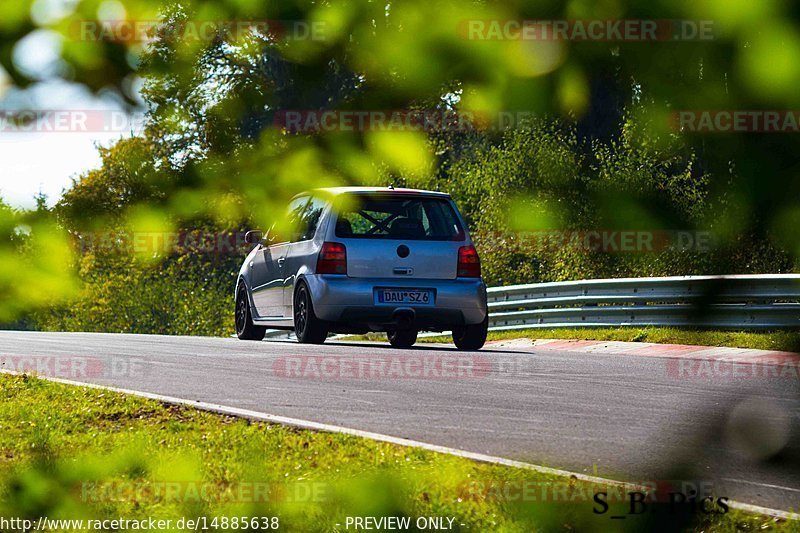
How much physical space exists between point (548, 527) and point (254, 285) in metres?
12.8

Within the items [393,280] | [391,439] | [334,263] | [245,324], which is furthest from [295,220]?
[245,324]

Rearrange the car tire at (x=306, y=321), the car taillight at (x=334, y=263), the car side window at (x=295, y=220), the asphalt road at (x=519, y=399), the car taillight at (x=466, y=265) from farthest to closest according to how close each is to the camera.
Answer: the car taillight at (x=466, y=265) < the car tire at (x=306, y=321) < the car taillight at (x=334, y=263) < the car side window at (x=295, y=220) < the asphalt road at (x=519, y=399)

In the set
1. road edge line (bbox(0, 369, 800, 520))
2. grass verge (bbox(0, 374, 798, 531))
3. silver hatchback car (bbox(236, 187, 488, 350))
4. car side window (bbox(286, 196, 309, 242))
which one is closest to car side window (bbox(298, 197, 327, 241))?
car side window (bbox(286, 196, 309, 242))

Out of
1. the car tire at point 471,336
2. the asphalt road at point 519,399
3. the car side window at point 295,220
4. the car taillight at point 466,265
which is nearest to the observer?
the asphalt road at point 519,399

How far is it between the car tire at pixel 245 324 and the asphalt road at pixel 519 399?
49cm

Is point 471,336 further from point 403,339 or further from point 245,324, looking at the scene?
point 245,324

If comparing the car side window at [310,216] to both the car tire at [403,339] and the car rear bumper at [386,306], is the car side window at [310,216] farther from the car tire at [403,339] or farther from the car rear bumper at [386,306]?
the car tire at [403,339]

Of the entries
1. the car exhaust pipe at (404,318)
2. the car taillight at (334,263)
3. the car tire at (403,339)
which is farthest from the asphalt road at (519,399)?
the car tire at (403,339)

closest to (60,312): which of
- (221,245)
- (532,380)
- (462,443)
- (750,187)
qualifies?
(221,245)

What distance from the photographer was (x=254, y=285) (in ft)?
50.2

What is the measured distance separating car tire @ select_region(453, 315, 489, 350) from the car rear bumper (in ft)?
2.87

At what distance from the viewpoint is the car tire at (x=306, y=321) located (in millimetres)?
13555

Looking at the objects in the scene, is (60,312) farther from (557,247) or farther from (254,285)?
(254,285)

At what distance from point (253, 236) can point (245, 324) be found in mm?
13978
